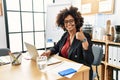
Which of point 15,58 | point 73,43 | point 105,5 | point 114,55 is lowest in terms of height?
point 114,55

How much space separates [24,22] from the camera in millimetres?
3457

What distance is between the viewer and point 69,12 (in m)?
1.89

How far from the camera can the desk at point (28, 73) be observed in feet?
3.87

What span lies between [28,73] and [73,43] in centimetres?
71

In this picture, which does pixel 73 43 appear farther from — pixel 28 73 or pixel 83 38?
pixel 28 73

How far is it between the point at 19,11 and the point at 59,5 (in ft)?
3.08

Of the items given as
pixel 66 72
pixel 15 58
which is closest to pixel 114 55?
pixel 66 72

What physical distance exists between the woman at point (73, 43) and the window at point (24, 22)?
1.58 metres

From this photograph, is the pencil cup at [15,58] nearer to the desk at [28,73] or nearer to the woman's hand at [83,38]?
the desk at [28,73]

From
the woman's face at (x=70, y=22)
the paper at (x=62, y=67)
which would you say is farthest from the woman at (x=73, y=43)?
the paper at (x=62, y=67)

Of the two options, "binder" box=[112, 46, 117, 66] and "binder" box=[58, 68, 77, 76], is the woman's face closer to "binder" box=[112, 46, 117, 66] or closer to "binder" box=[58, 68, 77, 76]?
"binder" box=[58, 68, 77, 76]

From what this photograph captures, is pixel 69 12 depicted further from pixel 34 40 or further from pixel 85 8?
pixel 34 40

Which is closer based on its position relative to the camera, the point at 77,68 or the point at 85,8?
the point at 77,68

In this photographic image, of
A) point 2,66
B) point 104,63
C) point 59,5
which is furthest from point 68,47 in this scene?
point 59,5
